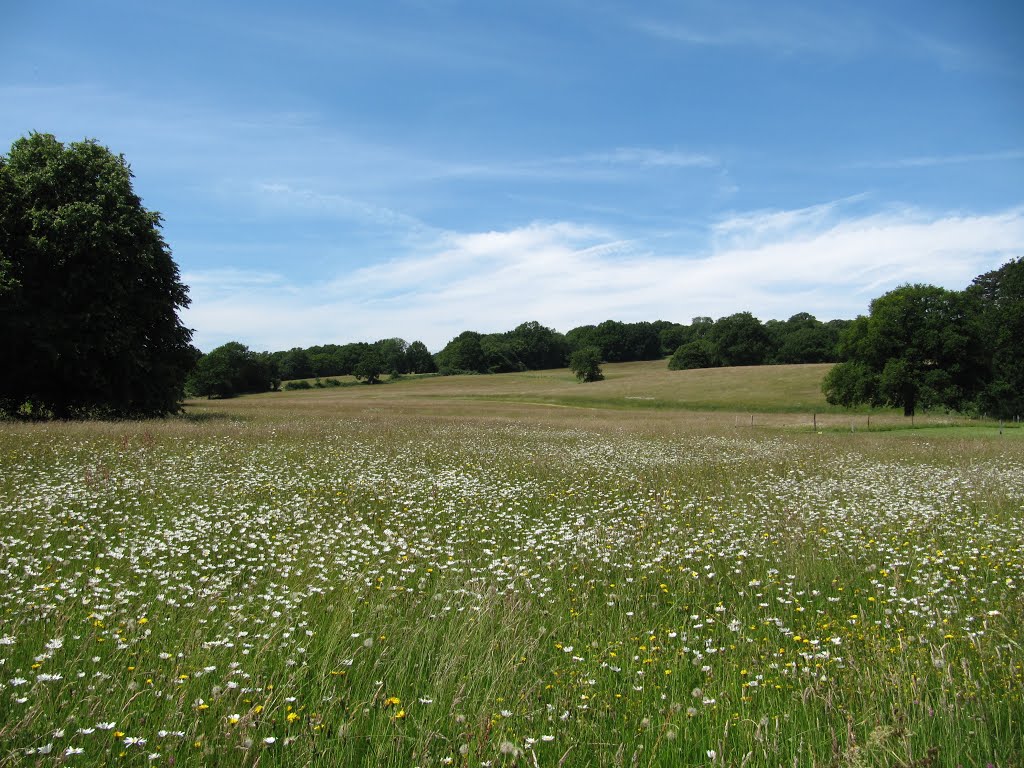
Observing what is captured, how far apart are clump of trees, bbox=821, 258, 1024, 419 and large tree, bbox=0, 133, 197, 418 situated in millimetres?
62381

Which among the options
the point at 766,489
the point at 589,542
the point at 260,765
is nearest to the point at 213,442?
the point at 589,542

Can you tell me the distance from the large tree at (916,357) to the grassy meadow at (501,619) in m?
54.4

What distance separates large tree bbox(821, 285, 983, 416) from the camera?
58.4m

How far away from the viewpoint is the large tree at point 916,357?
5844cm

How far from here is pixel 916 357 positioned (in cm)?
6034

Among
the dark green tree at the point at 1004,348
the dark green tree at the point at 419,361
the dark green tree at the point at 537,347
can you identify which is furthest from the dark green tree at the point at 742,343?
the dark green tree at the point at 419,361

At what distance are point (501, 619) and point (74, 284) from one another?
29.5m

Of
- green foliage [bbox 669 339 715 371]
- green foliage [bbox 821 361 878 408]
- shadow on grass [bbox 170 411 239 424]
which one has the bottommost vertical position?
green foliage [bbox 821 361 878 408]

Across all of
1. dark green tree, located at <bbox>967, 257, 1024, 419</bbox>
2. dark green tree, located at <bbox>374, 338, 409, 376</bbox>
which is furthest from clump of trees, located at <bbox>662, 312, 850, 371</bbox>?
dark green tree, located at <bbox>374, 338, 409, 376</bbox>

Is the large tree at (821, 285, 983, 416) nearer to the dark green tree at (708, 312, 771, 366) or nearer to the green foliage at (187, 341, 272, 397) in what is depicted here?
the dark green tree at (708, 312, 771, 366)

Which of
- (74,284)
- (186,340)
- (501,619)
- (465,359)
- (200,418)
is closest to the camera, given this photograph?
(501,619)

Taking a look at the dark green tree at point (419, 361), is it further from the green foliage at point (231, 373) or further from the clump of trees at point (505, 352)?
the green foliage at point (231, 373)

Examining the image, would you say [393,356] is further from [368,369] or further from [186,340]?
[186,340]

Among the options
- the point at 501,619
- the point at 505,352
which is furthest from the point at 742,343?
the point at 501,619
